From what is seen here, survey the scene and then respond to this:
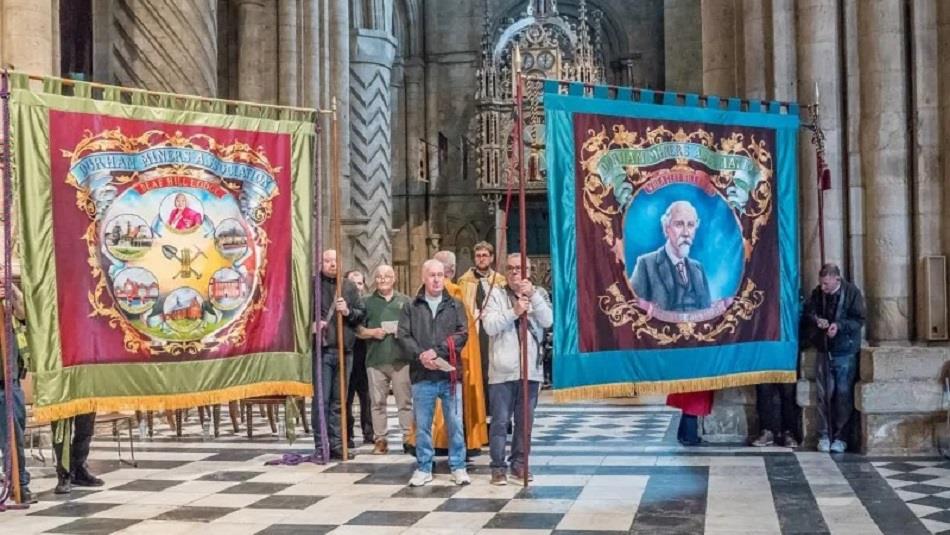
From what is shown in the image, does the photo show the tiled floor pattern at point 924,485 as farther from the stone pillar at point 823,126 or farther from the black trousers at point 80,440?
the black trousers at point 80,440

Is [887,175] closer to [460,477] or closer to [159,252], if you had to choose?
[460,477]

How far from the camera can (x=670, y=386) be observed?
941 centimetres

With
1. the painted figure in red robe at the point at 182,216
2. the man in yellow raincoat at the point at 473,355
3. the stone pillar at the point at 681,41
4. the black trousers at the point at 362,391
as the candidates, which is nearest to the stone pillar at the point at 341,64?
the stone pillar at the point at 681,41

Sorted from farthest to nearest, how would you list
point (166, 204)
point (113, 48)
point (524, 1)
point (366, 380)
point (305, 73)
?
point (524, 1), point (305, 73), point (113, 48), point (366, 380), point (166, 204)

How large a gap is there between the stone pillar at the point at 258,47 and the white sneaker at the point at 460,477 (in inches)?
424

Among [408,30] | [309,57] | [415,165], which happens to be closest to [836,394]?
[309,57]

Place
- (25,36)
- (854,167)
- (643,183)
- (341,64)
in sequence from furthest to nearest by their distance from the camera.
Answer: (341,64) < (25,36) < (854,167) < (643,183)

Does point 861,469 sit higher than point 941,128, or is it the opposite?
point 941,128

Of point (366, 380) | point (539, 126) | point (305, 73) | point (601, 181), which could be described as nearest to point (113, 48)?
point (305, 73)

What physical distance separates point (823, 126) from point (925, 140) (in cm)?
83

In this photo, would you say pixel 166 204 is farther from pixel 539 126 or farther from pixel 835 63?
pixel 539 126

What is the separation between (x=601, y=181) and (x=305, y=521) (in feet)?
11.2

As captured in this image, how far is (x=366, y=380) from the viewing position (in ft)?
37.0

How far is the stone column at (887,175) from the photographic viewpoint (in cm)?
1027
